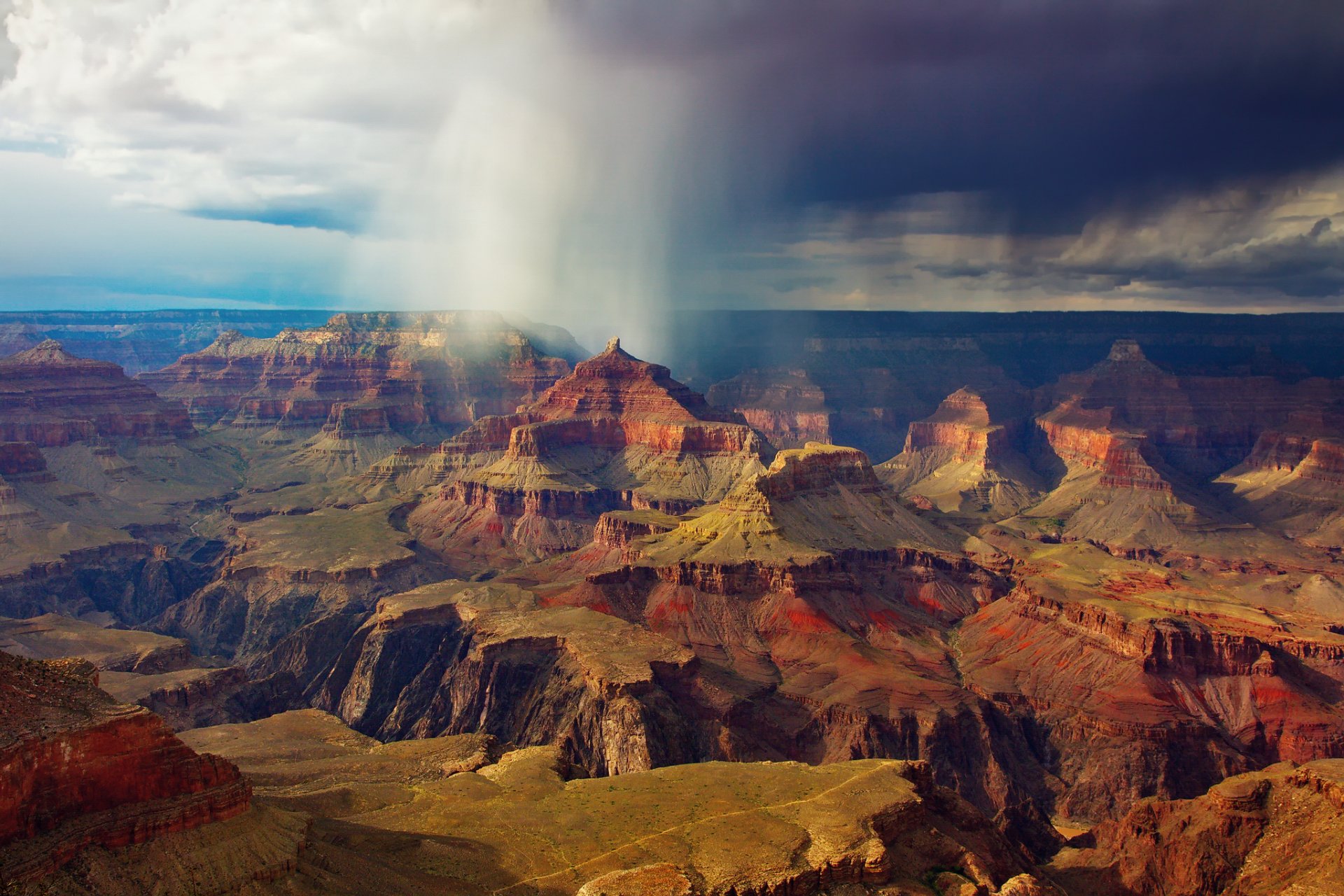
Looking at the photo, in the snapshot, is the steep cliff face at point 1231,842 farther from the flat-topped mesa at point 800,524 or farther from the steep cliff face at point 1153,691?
the flat-topped mesa at point 800,524

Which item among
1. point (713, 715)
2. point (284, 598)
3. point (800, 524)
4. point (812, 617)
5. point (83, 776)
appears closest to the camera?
point (83, 776)

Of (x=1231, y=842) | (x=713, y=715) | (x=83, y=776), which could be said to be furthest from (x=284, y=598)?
(x=1231, y=842)

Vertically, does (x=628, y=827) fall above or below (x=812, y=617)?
above

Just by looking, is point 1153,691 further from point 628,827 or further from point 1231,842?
point 628,827

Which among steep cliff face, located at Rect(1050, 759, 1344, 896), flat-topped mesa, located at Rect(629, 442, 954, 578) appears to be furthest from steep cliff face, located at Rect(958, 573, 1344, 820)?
flat-topped mesa, located at Rect(629, 442, 954, 578)

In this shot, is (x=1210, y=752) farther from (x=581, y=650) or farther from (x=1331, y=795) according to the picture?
(x=581, y=650)

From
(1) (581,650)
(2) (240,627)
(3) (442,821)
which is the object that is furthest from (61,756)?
(2) (240,627)

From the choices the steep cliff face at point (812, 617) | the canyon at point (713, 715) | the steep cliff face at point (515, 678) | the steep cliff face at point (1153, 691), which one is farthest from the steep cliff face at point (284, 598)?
the steep cliff face at point (1153, 691)
